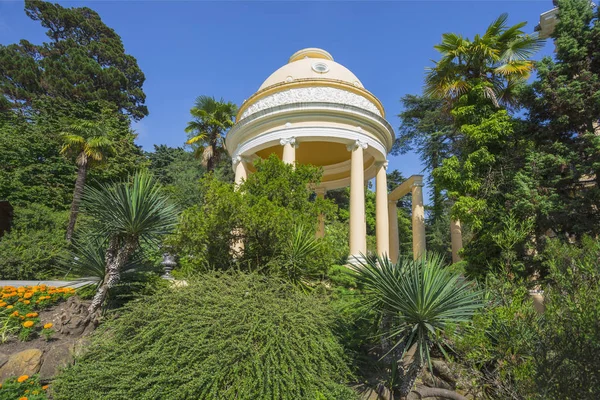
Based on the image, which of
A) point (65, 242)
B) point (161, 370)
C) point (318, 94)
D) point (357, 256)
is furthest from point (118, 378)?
point (65, 242)

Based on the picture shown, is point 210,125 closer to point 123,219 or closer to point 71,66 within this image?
point 123,219

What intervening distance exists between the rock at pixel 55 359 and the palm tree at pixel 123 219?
3.80ft

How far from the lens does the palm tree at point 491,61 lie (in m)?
13.4

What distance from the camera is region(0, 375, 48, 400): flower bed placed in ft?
21.7

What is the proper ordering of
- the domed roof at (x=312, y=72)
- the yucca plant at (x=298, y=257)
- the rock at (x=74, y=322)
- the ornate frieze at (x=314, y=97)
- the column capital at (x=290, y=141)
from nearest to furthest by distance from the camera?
the rock at (x=74, y=322) < the yucca plant at (x=298, y=257) < the column capital at (x=290, y=141) < the ornate frieze at (x=314, y=97) < the domed roof at (x=312, y=72)

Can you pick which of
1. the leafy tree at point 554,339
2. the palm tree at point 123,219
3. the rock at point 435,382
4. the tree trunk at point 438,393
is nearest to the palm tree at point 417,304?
the tree trunk at point 438,393

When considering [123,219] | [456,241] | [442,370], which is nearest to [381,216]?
[456,241]

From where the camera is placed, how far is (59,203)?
26.1 meters

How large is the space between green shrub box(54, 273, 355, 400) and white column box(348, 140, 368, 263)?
7182 millimetres

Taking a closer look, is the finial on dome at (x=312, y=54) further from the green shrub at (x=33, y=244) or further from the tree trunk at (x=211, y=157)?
the green shrub at (x=33, y=244)

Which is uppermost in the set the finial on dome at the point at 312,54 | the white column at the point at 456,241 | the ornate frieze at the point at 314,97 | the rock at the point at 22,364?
the finial on dome at the point at 312,54

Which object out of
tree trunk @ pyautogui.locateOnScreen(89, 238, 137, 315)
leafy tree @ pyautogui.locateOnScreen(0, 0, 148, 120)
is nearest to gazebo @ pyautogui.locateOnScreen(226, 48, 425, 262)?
tree trunk @ pyautogui.locateOnScreen(89, 238, 137, 315)

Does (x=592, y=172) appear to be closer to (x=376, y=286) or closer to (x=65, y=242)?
(x=376, y=286)

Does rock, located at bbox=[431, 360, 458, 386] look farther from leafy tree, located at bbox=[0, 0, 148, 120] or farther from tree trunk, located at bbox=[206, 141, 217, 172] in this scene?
leafy tree, located at bbox=[0, 0, 148, 120]
